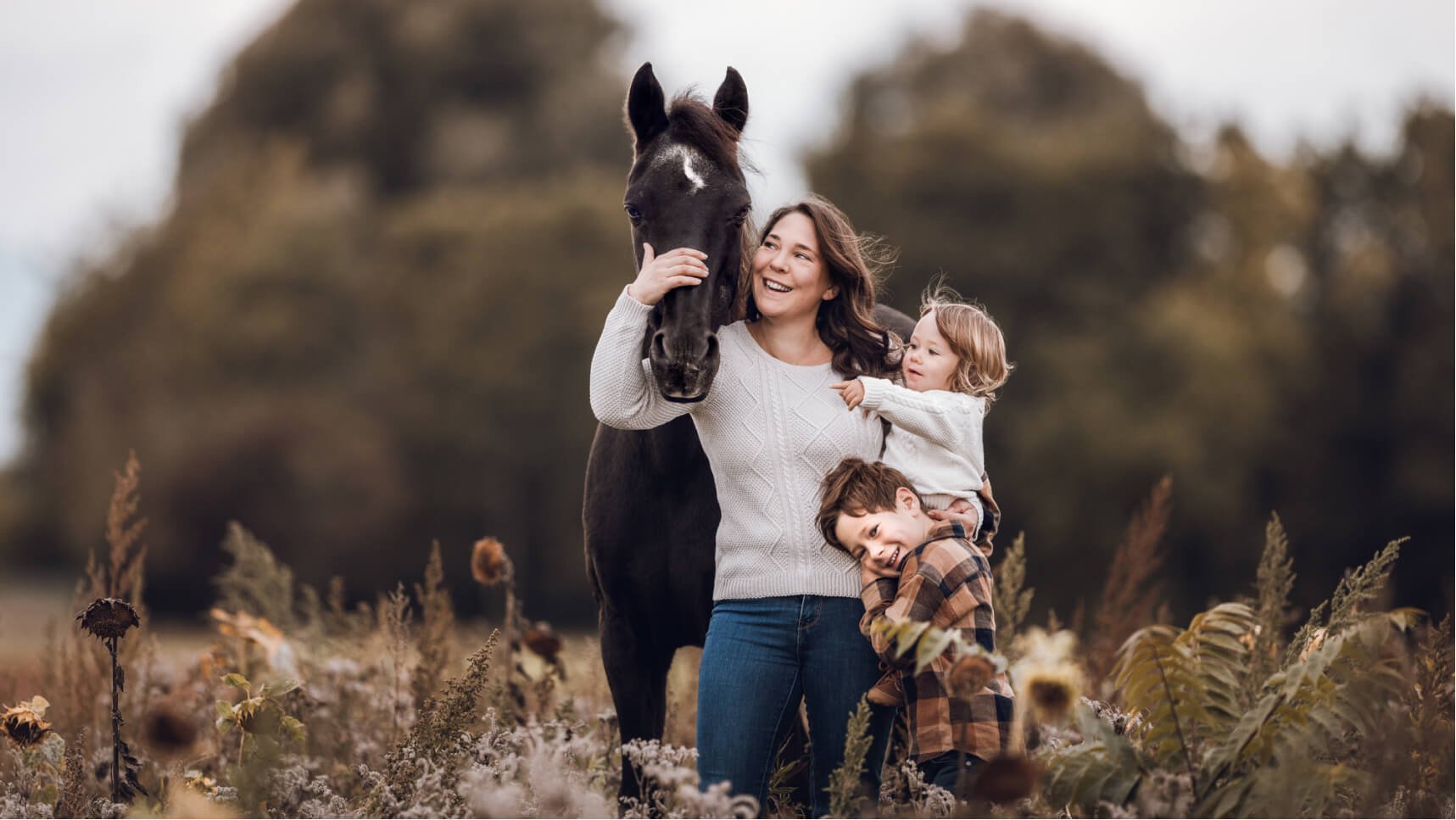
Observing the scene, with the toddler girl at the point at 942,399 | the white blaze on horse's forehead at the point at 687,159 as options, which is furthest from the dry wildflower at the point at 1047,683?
the white blaze on horse's forehead at the point at 687,159

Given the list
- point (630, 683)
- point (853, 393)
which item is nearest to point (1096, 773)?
point (853, 393)

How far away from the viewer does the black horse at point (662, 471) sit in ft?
12.9

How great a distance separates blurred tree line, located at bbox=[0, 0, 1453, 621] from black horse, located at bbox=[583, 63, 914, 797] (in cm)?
1285

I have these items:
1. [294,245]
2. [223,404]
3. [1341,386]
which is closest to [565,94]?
[294,245]

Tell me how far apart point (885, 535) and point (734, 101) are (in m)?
1.65

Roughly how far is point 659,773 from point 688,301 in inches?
51.9

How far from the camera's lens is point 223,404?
20.5m

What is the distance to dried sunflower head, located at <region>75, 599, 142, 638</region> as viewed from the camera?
148 inches

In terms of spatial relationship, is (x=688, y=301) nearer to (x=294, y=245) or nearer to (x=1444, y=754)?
(x=1444, y=754)

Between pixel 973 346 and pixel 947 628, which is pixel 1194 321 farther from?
pixel 947 628

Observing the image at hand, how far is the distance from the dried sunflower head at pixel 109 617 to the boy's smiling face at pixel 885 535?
2.08m

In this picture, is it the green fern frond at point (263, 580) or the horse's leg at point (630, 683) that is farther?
the green fern frond at point (263, 580)

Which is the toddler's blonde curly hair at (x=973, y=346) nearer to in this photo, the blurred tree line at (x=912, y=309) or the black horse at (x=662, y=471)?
the black horse at (x=662, y=471)

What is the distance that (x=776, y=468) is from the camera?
12.6 ft
